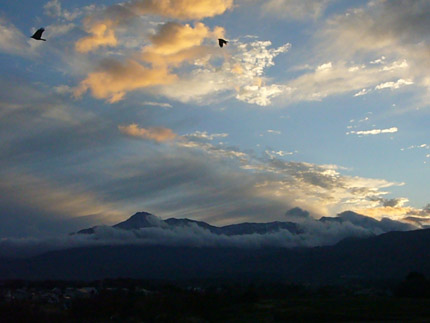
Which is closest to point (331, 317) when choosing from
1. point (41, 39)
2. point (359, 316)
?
point (359, 316)

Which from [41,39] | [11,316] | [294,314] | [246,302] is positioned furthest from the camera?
[246,302]

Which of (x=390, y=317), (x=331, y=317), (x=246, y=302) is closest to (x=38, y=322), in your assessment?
(x=331, y=317)

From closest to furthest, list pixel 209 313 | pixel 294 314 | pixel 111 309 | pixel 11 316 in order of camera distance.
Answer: pixel 11 316
pixel 294 314
pixel 111 309
pixel 209 313

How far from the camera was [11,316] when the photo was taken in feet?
184

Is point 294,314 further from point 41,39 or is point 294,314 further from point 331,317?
point 41,39

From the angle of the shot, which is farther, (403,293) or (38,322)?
(403,293)

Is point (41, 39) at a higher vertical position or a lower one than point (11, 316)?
higher

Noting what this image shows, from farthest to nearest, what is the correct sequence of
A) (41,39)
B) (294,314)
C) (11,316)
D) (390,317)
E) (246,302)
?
(246,302)
(294,314)
(390,317)
(11,316)
(41,39)

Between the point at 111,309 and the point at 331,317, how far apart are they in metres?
31.4

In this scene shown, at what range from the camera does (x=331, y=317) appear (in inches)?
2623

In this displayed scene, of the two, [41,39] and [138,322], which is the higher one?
[41,39]

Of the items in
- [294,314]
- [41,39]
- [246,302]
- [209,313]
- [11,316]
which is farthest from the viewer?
[246,302]

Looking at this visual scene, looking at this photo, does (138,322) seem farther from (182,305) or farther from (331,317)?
(331,317)

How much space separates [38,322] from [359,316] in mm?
39711
